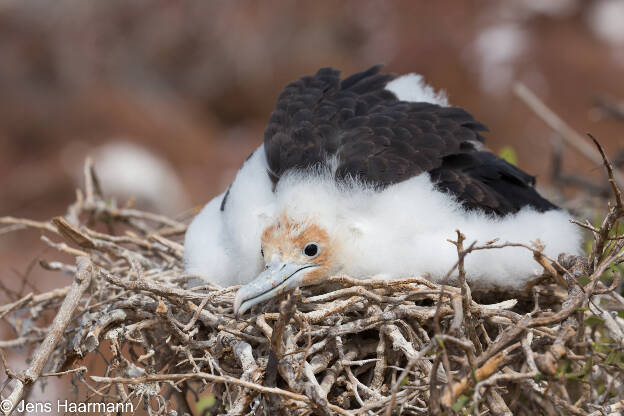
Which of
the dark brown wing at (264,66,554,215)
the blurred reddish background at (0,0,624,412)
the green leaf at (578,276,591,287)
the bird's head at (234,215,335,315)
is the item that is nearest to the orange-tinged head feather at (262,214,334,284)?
the bird's head at (234,215,335,315)

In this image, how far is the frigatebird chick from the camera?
2.39 metres

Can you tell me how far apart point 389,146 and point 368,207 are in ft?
0.83

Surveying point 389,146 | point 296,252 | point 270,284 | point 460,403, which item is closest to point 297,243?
point 296,252

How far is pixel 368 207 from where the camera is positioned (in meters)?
2.44

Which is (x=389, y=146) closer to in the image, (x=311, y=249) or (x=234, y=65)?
(x=311, y=249)

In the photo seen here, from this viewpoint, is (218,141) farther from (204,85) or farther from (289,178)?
(289,178)

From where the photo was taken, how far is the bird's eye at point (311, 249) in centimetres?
241

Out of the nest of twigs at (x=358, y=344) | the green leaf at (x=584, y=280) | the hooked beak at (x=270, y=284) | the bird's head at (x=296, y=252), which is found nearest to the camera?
the nest of twigs at (x=358, y=344)

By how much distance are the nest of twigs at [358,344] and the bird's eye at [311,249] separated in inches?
5.6

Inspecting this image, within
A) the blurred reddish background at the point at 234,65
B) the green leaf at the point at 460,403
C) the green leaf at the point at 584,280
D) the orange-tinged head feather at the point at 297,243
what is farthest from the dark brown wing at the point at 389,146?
the blurred reddish background at the point at 234,65

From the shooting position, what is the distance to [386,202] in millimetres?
2412

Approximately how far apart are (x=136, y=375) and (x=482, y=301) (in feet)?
4.28

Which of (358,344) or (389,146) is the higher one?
(389,146)

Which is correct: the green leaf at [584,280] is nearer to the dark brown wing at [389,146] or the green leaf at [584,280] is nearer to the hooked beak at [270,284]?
the dark brown wing at [389,146]
